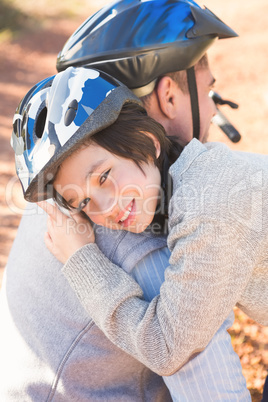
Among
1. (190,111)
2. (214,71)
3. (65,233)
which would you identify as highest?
(190,111)

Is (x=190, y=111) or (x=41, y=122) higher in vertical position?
(x=41, y=122)

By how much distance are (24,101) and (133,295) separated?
108 cm

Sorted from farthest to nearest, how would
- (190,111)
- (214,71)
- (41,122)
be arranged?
(214,71) < (190,111) < (41,122)

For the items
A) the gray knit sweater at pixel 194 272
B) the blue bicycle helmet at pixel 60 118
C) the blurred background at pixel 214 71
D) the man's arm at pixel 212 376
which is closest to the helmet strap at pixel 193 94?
the blue bicycle helmet at pixel 60 118

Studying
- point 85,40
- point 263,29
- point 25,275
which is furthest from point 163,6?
point 263,29

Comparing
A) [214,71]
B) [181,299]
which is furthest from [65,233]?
[214,71]

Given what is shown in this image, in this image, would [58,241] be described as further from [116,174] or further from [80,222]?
[116,174]

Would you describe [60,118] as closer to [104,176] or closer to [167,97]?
[104,176]

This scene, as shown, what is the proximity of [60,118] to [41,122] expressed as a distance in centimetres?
17

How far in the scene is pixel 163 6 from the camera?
2500mm

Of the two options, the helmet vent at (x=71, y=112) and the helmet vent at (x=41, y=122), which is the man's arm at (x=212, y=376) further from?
the helmet vent at (x=41, y=122)

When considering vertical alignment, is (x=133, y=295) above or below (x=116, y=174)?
below

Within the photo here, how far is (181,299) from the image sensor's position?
172cm

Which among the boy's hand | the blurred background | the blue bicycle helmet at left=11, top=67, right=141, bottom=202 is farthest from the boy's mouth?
the blurred background
